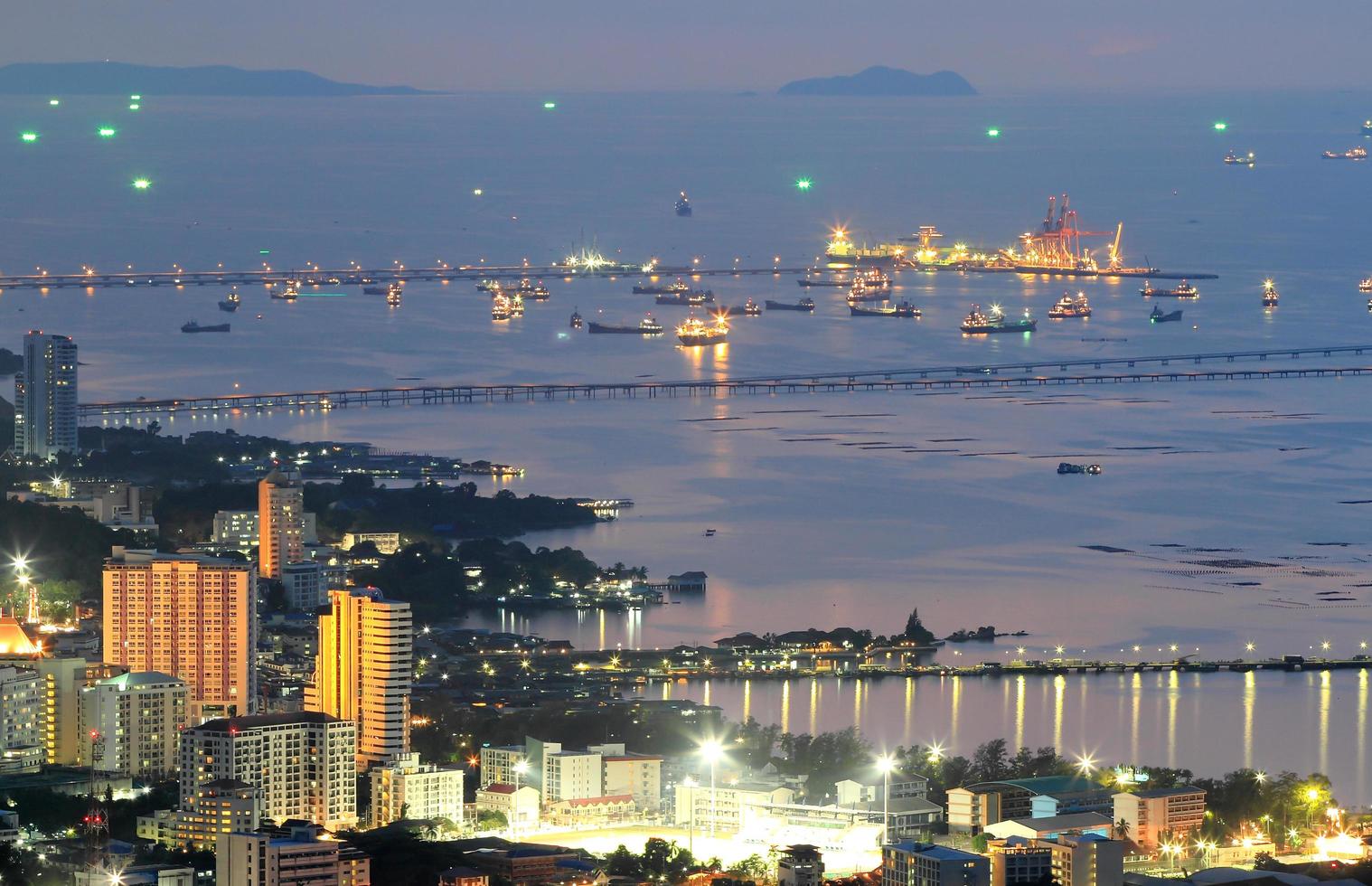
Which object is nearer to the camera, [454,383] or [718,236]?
[454,383]

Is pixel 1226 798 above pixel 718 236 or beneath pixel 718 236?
beneath

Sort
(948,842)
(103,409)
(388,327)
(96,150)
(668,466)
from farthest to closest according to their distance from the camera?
(96,150)
(388,327)
(103,409)
(668,466)
(948,842)

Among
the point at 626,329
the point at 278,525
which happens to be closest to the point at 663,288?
the point at 626,329

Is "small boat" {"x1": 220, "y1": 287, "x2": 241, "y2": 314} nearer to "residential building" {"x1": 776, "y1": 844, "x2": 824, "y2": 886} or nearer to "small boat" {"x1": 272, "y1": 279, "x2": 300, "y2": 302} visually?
"small boat" {"x1": 272, "y1": 279, "x2": 300, "y2": 302}

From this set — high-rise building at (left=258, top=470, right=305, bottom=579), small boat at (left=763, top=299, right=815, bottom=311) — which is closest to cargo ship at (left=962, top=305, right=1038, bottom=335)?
small boat at (left=763, top=299, right=815, bottom=311)

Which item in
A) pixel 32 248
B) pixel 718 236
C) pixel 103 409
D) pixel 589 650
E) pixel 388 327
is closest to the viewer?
pixel 589 650

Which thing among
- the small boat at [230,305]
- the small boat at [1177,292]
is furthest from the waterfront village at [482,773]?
the small boat at [1177,292]

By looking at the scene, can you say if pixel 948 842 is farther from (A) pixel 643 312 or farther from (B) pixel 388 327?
(A) pixel 643 312

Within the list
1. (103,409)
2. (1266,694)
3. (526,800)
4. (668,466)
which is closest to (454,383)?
(103,409)
